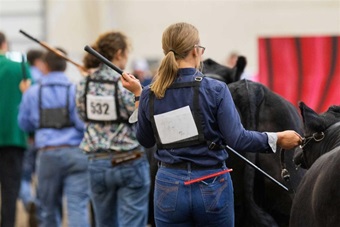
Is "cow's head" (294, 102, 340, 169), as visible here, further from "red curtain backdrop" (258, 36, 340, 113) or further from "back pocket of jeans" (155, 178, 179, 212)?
"red curtain backdrop" (258, 36, 340, 113)

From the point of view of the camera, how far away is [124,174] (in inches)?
267

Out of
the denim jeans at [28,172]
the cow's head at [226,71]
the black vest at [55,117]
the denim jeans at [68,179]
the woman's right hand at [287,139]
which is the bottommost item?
the denim jeans at [28,172]

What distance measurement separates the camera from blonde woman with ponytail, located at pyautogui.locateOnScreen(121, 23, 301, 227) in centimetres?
494

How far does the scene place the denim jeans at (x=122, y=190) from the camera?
22.3ft

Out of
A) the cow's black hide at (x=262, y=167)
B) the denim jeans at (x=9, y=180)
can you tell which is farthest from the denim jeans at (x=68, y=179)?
the cow's black hide at (x=262, y=167)

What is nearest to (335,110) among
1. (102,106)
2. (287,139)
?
(287,139)

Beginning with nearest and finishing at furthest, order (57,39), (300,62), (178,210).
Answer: (178,210) → (300,62) → (57,39)

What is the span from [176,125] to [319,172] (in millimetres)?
817

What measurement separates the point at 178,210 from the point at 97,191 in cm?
198

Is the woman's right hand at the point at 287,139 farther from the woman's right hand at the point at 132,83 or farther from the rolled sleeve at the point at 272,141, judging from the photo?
the woman's right hand at the point at 132,83

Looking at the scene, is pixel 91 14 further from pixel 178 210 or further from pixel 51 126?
pixel 178 210

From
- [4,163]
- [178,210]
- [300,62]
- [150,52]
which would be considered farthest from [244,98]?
[150,52]

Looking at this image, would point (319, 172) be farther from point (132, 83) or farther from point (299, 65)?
point (299, 65)

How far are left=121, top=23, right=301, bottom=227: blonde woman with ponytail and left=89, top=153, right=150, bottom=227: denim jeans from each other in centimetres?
172
